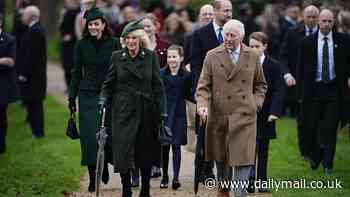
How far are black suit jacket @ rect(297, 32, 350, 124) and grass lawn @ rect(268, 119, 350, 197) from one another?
95cm

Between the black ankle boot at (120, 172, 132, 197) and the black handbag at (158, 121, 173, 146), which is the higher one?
the black handbag at (158, 121, 173, 146)

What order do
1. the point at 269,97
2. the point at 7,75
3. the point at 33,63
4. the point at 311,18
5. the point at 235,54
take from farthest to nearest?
the point at 33,63 → the point at 7,75 → the point at 311,18 → the point at 269,97 → the point at 235,54

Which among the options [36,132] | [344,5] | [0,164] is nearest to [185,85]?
[0,164]

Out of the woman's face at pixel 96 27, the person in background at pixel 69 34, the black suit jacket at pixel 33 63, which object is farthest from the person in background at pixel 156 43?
the person in background at pixel 69 34

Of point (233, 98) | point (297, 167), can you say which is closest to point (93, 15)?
point (233, 98)

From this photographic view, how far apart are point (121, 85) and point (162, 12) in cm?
1240

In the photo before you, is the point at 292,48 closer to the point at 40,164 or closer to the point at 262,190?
the point at 40,164

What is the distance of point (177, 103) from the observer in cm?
1502

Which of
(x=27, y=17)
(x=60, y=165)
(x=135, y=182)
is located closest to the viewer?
(x=135, y=182)

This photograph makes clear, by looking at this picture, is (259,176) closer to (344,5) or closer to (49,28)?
(344,5)

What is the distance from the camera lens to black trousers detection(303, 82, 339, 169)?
16.0m

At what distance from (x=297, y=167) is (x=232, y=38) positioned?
172 inches

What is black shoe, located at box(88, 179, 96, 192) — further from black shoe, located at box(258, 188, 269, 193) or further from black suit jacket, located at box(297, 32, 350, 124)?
black suit jacket, located at box(297, 32, 350, 124)

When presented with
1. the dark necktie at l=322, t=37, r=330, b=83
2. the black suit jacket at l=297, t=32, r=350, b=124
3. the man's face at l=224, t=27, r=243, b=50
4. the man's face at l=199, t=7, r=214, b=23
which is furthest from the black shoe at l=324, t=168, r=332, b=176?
the man's face at l=224, t=27, r=243, b=50
